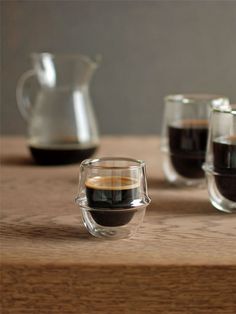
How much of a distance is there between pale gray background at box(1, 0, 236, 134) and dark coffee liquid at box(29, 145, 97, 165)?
17.0 inches

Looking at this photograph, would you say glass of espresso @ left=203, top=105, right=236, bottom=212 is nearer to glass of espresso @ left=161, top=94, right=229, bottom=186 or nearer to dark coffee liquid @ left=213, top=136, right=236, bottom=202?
dark coffee liquid @ left=213, top=136, right=236, bottom=202

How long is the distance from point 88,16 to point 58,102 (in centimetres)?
42

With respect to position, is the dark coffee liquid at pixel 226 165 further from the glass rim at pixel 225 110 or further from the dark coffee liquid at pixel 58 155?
the dark coffee liquid at pixel 58 155

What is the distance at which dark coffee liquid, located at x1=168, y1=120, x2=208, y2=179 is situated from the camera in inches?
37.3

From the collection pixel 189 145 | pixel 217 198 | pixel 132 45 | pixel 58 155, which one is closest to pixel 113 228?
pixel 217 198

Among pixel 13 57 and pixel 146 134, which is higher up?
pixel 13 57

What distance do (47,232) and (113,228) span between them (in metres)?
0.08

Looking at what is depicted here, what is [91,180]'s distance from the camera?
72cm

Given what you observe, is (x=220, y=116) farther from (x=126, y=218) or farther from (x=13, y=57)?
(x=13, y=57)

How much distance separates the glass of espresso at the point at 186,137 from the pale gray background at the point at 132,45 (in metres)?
0.50

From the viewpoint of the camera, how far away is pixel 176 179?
0.99 metres

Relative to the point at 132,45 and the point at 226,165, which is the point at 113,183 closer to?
the point at 226,165

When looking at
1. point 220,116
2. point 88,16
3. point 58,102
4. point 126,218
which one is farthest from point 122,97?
point 126,218

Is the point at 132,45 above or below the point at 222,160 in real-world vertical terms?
above
